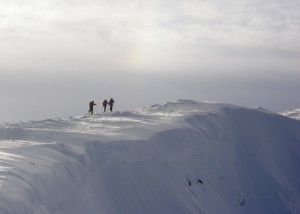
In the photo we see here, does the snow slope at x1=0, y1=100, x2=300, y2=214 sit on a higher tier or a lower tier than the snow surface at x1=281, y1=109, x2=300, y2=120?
lower

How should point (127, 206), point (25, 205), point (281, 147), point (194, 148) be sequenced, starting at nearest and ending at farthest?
point (25, 205) → point (127, 206) → point (194, 148) → point (281, 147)

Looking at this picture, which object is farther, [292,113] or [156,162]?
[292,113]

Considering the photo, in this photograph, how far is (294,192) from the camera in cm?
3494

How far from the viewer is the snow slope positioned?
18531 millimetres

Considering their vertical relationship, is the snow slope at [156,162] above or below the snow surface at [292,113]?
below

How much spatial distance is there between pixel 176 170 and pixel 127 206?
5.82 metres

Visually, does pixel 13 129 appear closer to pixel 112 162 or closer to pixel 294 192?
pixel 112 162

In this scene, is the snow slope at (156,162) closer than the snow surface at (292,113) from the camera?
Yes

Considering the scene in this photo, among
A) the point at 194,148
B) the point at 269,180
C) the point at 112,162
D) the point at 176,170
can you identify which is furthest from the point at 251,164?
the point at 112,162

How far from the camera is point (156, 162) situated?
27.5 meters

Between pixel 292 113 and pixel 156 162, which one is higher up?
→ pixel 292 113

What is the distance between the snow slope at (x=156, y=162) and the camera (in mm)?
18531

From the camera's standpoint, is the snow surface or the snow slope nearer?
the snow slope

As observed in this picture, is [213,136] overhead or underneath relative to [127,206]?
overhead
